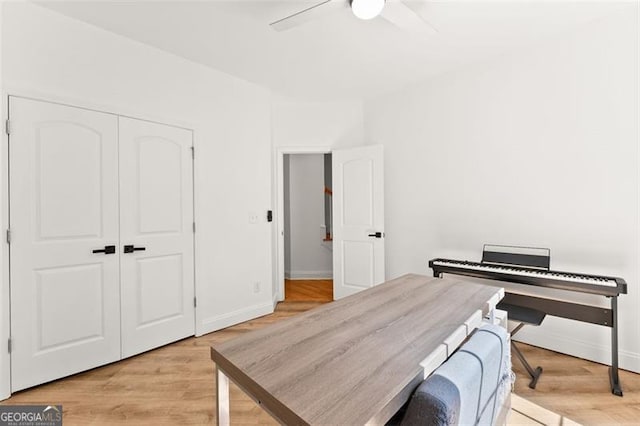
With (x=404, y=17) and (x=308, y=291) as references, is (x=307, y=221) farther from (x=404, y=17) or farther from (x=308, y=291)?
(x=404, y=17)

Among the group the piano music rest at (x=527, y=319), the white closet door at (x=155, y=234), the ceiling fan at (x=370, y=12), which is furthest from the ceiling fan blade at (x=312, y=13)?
the piano music rest at (x=527, y=319)

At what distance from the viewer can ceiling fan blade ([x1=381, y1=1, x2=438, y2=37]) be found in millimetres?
1791

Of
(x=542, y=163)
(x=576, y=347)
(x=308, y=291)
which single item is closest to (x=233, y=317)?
(x=308, y=291)

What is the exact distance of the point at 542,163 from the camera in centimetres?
265

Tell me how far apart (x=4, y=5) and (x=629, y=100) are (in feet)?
14.3

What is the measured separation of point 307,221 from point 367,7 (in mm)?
4084

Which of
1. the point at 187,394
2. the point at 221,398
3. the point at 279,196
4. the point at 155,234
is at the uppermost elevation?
the point at 279,196

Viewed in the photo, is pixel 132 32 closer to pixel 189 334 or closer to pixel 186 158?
pixel 186 158

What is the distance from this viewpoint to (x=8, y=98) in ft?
6.60

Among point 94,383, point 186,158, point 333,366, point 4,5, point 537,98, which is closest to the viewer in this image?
point 333,366

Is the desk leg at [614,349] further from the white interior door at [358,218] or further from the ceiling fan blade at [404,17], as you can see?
the ceiling fan blade at [404,17]

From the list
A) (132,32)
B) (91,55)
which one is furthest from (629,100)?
(91,55)

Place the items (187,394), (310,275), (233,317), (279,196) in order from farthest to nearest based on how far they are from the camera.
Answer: (310,275)
(279,196)
(233,317)
(187,394)

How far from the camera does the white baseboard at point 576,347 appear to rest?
226 centimetres
